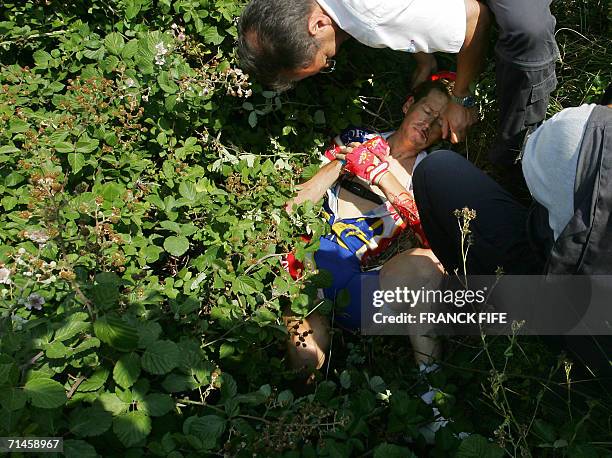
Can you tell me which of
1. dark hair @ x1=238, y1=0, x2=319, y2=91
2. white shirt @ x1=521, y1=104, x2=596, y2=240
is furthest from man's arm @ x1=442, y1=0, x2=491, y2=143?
white shirt @ x1=521, y1=104, x2=596, y2=240

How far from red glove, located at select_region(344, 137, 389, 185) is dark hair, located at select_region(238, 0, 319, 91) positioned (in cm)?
60

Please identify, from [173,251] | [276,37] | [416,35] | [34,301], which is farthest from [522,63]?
[34,301]

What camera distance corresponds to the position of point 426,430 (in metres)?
2.58

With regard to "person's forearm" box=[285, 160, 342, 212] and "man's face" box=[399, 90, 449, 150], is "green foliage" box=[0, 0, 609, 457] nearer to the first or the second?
"person's forearm" box=[285, 160, 342, 212]

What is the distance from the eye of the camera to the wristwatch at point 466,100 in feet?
11.7

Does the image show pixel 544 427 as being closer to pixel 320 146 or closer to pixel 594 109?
pixel 594 109

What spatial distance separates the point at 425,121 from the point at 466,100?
0.24 m

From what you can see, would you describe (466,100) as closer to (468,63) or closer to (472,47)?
(468,63)

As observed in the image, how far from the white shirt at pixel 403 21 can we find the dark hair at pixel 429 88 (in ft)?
1.96

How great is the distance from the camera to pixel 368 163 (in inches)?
137

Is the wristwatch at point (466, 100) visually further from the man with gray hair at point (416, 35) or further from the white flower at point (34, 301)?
the white flower at point (34, 301)

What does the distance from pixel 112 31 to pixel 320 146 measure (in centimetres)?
125

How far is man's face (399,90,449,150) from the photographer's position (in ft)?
11.8

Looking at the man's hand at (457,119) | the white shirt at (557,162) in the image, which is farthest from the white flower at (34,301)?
the man's hand at (457,119)
